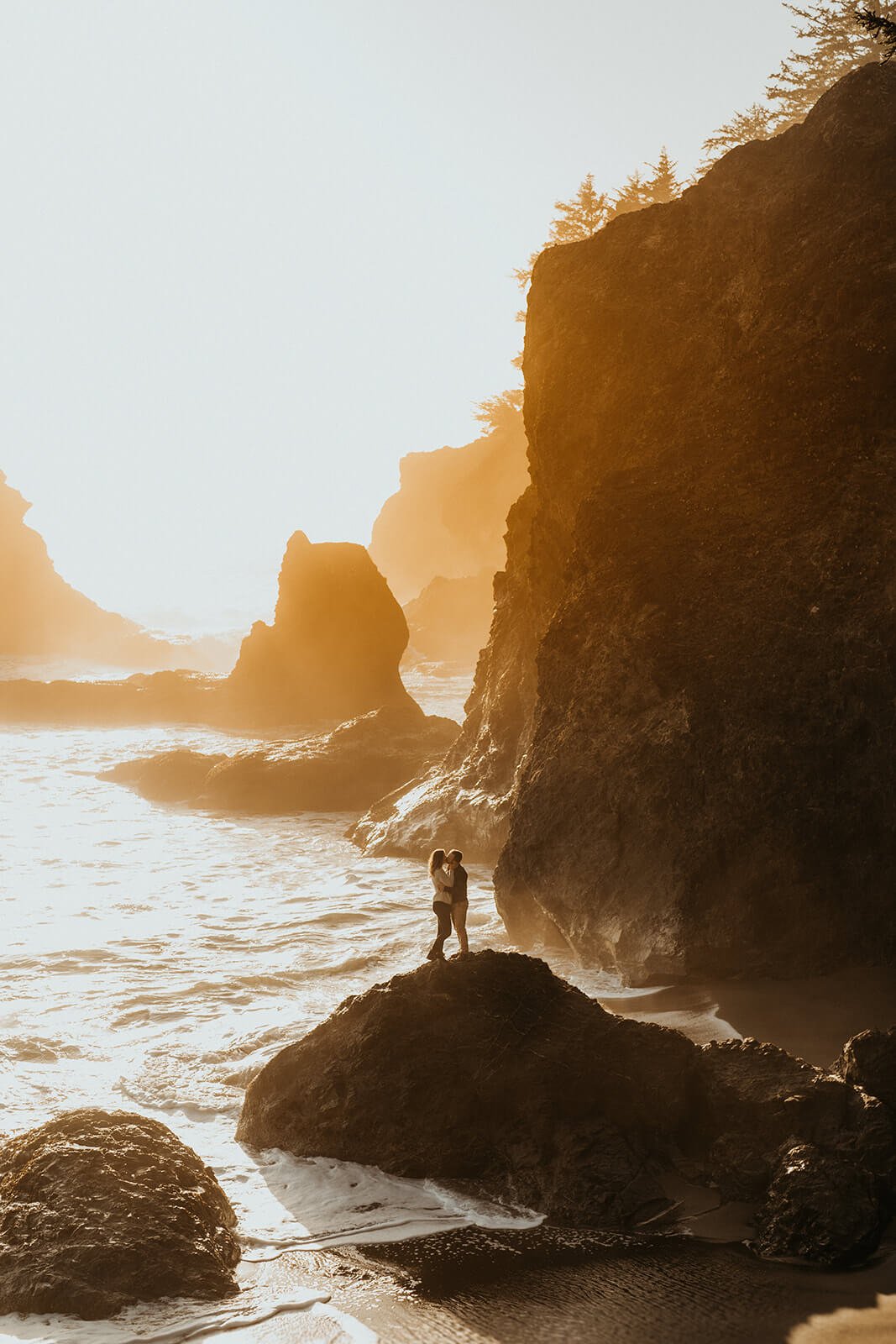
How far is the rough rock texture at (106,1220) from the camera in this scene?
6254 millimetres

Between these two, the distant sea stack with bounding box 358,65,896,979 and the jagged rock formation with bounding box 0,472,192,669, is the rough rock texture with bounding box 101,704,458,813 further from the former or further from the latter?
the jagged rock formation with bounding box 0,472,192,669

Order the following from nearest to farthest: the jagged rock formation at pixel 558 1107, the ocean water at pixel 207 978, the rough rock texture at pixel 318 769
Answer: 1. the jagged rock formation at pixel 558 1107
2. the ocean water at pixel 207 978
3. the rough rock texture at pixel 318 769

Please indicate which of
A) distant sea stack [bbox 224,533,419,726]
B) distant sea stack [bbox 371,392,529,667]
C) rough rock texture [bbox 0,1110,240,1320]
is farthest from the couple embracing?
distant sea stack [bbox 371,392,529,667]

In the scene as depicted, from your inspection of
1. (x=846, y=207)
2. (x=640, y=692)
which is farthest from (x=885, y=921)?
(x=846, y=207)

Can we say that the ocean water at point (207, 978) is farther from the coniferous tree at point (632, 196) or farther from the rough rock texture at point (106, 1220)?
the coniferous tree at point (632, 196)

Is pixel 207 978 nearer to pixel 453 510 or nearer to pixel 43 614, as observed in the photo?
pixel 43 614

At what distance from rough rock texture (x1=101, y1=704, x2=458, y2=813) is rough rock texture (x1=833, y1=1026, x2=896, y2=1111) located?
17300 millimetres

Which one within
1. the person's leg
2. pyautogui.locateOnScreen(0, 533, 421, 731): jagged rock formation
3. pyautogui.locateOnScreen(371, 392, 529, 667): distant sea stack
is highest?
pyautogui.locateOnScreen(371, 392, 529, 667): distant sea stack

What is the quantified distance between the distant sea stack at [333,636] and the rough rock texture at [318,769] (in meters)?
8.62

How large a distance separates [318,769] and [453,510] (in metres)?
41.5

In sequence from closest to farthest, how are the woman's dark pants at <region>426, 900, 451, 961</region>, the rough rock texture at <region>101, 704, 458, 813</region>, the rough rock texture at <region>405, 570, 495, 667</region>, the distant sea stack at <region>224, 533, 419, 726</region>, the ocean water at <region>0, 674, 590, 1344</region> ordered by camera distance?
1. the ocean water at <region>0, 674, 590, 1344</region>
2. the woman's dark pants at <region>426, 900, 451, 961</region>
3. the rough rock texture at <region>101, 704, 458, 813</region>
4. the distant sea stack at <region>224, 533, 419, 726</region>
5. the rough rock texture at <region>405, 570, 495, 667</region>

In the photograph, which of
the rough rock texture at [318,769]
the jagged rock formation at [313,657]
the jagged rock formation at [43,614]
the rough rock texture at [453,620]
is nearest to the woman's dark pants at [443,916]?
the rough rock texture at [318,769]

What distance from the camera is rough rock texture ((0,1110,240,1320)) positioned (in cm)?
625

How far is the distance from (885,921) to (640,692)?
3247mm
